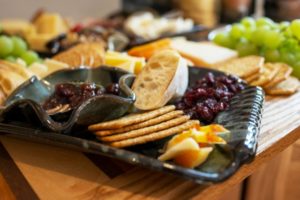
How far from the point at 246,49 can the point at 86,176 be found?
0.83 m

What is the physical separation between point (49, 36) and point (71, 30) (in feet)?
0.81

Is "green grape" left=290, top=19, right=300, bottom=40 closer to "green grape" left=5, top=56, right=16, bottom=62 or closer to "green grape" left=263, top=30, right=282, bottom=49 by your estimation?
"green grape" left=263, top=30, right=282, bottom=49

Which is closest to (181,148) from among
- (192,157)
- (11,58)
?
(192,157)

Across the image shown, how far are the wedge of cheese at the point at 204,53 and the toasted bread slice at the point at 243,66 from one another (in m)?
0.03

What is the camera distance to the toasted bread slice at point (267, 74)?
106cm

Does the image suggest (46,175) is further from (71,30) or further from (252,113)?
(71,30)

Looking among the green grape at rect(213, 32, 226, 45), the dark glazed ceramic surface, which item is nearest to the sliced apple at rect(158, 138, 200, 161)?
A: the dark glazed ceramic surface

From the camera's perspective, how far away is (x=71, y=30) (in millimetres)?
1891

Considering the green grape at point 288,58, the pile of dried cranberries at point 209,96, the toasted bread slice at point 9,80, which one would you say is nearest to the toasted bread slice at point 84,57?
the toasted bread slice at point 9,80

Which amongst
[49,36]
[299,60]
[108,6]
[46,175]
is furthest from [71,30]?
[108,6]

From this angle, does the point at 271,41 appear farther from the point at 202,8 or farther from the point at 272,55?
the point at 202,8

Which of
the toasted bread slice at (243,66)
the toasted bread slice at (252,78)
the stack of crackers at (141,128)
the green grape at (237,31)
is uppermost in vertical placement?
the green grape at (237,31)

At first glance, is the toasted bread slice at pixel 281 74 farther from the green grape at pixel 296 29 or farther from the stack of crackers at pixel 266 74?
the green grape at pixel 296 29

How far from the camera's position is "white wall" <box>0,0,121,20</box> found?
286 cm
